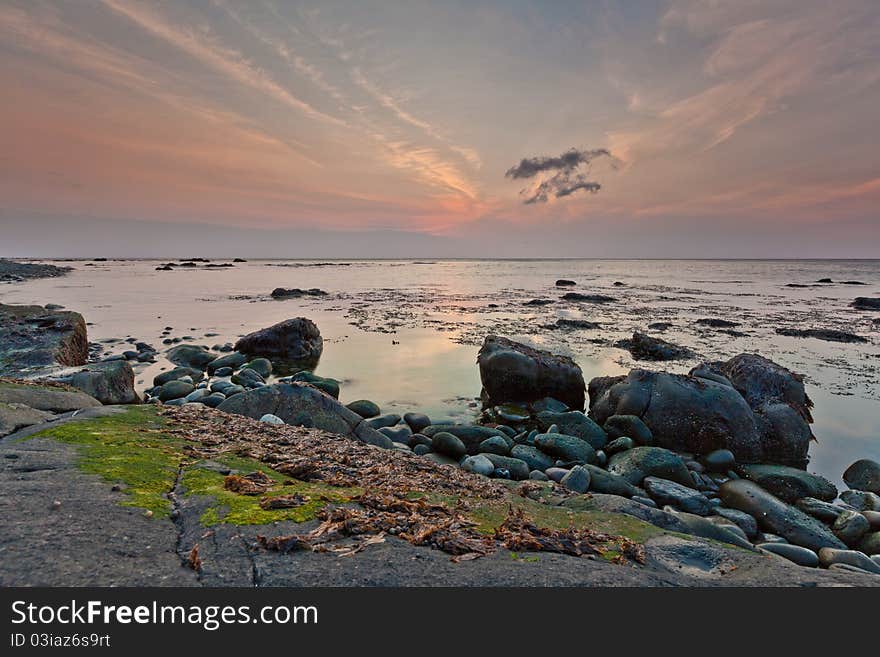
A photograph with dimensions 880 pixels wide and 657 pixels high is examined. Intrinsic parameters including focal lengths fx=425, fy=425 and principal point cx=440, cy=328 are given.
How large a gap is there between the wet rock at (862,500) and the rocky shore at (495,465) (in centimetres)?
3

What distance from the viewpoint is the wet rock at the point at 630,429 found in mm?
9656

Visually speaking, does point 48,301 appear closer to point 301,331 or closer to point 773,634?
point 301,331

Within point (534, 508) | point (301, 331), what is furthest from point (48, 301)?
point (534, 508)

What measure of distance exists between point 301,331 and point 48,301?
26781 millimetres

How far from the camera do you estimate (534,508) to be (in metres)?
5.18

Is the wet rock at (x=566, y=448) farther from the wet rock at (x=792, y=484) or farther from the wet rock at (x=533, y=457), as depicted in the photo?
the wet rock at (x=792, y=484)

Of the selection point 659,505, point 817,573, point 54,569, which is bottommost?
point 659,505

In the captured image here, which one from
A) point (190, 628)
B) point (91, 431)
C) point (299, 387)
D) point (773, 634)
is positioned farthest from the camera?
point (299, 387)

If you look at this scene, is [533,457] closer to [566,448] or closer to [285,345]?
[566,448]

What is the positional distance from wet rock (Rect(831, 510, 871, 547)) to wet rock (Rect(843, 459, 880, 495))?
1.93m

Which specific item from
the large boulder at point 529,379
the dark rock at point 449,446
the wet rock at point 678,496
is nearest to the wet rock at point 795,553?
the wet rock at point 678,496

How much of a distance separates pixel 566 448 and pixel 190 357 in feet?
43.8

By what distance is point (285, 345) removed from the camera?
1655 cm

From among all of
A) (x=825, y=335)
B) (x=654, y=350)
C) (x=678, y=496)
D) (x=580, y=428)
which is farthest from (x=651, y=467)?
(x=825, y=335)
